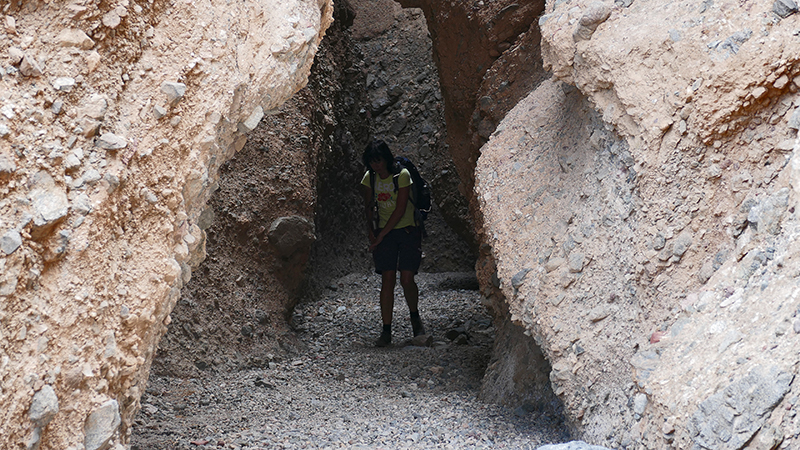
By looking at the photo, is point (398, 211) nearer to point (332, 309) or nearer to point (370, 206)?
point (370, 206)

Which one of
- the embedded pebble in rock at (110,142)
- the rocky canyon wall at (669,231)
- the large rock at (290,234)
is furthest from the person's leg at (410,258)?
the embedded pebble in rock at (110,142)

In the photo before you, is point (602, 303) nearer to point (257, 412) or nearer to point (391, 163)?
point (257, 412)

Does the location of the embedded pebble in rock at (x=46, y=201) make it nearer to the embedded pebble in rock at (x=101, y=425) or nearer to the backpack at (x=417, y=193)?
the embedded pebble in rock at (x=101, y=425)

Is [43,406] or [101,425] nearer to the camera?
[43,406]

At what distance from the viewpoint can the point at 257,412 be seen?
11.9ft

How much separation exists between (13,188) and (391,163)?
3.47 metres

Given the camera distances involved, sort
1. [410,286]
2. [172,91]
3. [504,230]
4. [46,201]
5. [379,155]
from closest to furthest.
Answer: [46,201], [172,91], [504,230], [379,155], [410,286]

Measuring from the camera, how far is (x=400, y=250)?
523 cm

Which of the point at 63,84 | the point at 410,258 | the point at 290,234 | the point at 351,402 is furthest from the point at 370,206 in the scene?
the point at 63,84

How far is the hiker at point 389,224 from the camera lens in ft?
16.3

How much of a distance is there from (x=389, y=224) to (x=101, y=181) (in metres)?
Answer: 3.16

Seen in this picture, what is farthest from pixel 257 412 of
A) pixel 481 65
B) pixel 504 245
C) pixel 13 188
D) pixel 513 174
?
pixel 481 65

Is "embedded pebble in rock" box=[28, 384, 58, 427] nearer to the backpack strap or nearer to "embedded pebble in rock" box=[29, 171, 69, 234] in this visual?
"embedded pebble in rock" box=[29, 171, 69, 234]

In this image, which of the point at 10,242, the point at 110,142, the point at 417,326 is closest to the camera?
the point at 10,242
